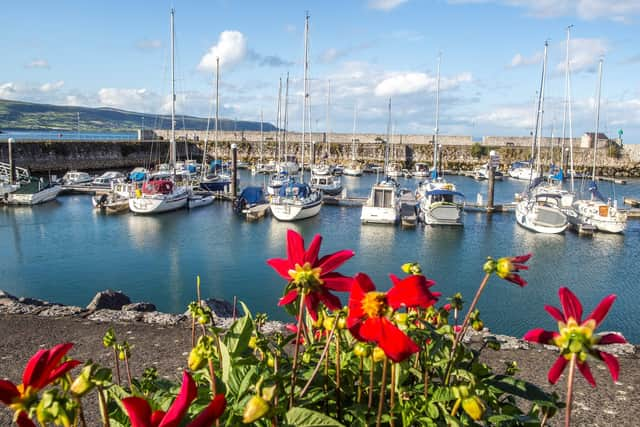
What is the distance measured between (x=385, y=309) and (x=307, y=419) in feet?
1.15

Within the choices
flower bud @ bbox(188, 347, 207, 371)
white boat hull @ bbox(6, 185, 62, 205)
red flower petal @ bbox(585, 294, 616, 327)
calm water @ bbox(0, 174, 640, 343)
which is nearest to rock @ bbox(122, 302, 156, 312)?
calm water @ bbox(0, 174, 640, 343)

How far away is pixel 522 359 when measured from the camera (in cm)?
651

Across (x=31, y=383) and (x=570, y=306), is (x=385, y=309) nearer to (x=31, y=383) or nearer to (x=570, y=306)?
(x=570, y=306)

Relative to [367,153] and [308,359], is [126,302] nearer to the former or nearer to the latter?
[308,359]

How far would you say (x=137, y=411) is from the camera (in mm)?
1033

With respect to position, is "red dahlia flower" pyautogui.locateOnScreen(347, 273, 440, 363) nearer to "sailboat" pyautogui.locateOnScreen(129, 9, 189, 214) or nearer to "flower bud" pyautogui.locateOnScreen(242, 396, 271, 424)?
"flower bud" pyautogui.locateOnScreen(242, 396, 271, 424)

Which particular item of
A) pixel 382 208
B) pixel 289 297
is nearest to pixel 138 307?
pixel 289 297

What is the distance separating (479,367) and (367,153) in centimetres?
7173

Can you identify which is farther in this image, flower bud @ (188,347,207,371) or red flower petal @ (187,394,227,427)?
flower bud @ (188,347,207,371)

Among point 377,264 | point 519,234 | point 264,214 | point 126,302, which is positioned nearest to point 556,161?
point 519,234

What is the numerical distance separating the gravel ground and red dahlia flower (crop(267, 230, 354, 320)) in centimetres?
380

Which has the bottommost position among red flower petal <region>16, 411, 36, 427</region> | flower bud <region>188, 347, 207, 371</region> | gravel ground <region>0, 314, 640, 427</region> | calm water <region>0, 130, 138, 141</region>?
gravel ground <region>0, 314, 640, 427</region>

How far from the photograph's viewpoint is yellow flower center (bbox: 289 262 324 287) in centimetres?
130

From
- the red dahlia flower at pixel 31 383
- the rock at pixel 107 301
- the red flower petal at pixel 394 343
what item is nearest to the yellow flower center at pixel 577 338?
the red flower petal at pixel 394 343
